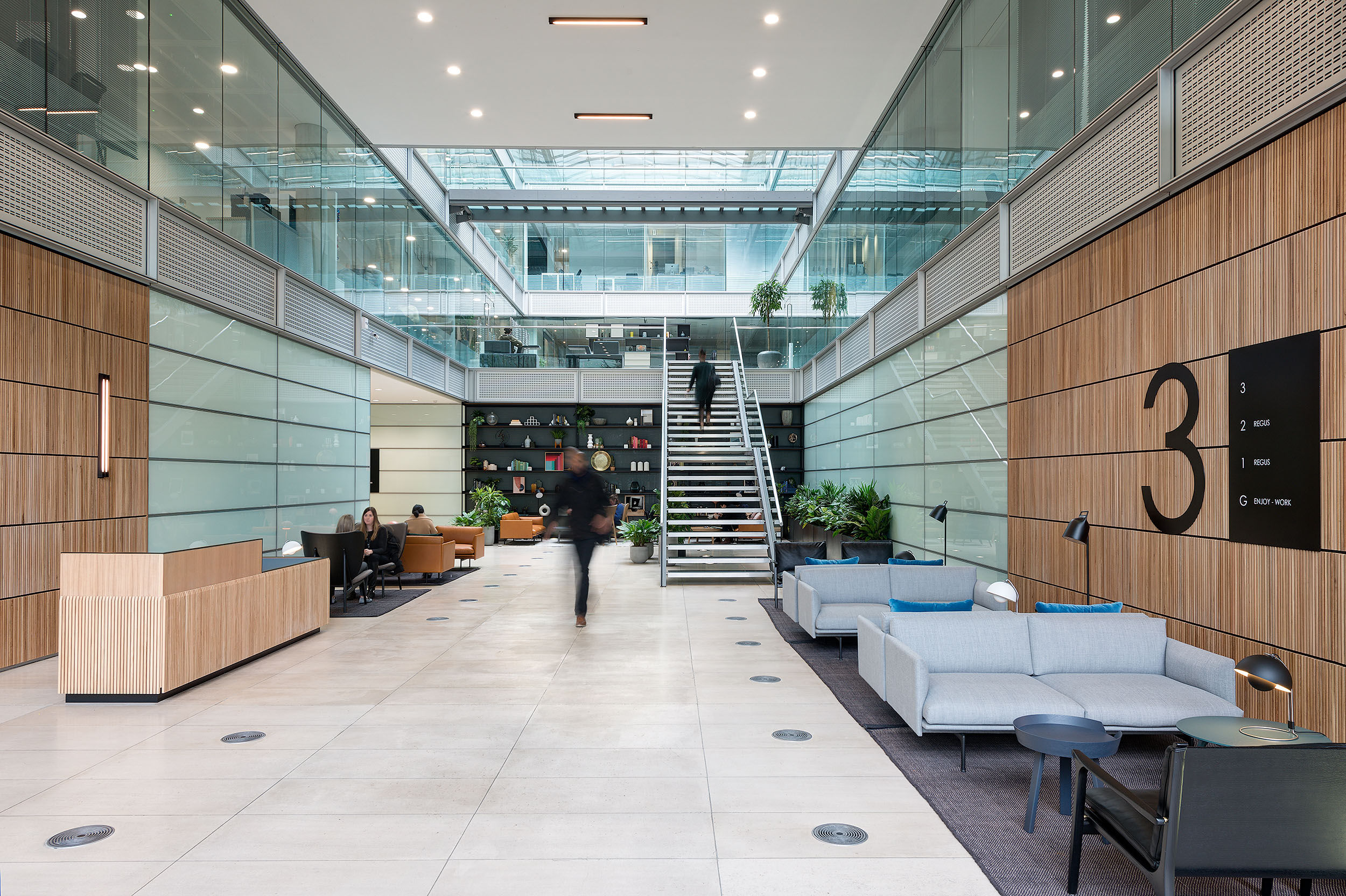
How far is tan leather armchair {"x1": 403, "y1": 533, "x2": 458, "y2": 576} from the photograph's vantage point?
1280cm

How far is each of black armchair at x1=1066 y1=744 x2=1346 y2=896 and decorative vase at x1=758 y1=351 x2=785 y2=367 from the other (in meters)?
18.1

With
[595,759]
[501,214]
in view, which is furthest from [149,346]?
[501,214]

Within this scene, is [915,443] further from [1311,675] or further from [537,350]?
[537,350]

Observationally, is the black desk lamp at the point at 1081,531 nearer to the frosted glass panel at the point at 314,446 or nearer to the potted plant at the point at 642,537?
the frosted glass panel at the point at 314,446

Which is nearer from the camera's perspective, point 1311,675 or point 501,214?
point 1311,675

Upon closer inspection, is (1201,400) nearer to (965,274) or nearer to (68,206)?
(965,274)

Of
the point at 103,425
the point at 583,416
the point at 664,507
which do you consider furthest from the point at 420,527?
the point at 583,416

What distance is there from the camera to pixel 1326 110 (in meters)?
4.16

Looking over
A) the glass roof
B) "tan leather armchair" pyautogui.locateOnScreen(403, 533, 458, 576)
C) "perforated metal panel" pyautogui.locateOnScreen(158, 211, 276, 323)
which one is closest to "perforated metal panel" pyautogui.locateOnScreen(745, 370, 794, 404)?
the glass roof

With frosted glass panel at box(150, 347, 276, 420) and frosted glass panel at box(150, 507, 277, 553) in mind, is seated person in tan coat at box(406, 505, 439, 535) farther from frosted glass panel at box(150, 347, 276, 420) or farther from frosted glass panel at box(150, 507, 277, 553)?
frosted glass panel at box(150, 347, 276, 420)

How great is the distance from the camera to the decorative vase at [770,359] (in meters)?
20.5

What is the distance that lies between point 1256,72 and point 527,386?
17.7 metres

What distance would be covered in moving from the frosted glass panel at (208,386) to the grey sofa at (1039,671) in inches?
297

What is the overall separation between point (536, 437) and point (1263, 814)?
19353mm
